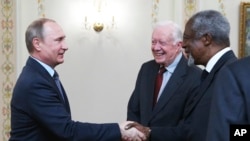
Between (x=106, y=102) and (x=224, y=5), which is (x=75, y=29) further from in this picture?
(x=224, y=5)

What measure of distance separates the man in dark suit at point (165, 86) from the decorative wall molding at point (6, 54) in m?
1.87

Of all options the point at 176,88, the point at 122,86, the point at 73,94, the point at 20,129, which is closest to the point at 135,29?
the point at 122,86

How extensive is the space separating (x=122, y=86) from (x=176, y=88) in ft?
6.20

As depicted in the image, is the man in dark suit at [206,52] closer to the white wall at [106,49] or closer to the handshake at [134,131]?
the handshake at [134,131]

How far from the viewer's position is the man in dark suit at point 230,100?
1.45m

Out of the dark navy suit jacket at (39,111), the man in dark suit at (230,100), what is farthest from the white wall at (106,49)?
the man in dark suit at (230,100)

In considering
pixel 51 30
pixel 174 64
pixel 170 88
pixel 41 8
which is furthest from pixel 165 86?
pixel 41 8

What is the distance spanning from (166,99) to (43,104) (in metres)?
0.73

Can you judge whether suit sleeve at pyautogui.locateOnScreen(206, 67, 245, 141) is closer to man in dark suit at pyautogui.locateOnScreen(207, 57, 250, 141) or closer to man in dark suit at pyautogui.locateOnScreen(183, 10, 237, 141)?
man in dark suit at pyautogui.locateOnScreen(207, 57, 250, 141)

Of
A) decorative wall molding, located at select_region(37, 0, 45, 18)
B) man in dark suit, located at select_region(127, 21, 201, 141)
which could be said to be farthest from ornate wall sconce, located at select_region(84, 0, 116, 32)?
man in dark suit, located at select_region(127, 21, 201, 141)

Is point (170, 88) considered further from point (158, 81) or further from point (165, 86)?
point (158, 81)

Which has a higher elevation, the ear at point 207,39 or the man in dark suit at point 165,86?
the ear at point 207,39

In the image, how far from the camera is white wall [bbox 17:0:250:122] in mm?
4375

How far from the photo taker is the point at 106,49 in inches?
174
